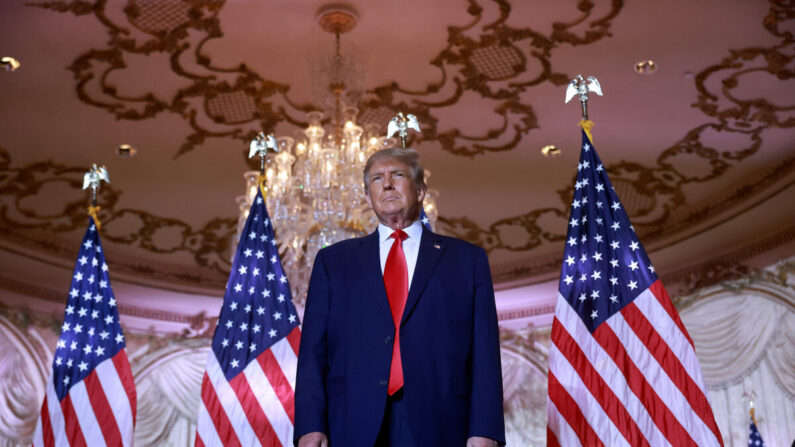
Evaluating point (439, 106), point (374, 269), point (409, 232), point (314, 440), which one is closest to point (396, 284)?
point (374, 269)

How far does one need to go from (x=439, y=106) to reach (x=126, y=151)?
2640 mm

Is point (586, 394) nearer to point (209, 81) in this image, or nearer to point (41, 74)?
point (209, 81)

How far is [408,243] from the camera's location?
272 cm

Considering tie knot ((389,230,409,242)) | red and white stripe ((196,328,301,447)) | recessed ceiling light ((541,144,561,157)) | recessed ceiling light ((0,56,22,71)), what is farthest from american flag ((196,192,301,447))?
recessed ceiling light ((541,144,561,157))

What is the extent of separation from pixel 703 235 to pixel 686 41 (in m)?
3.11

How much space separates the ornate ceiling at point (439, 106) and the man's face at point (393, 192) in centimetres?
289

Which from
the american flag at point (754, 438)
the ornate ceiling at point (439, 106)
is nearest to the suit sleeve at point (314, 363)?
the ornate ceiling at point (439, 106)

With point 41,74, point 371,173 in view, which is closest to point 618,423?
point 371,173

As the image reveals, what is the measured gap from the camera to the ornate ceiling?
5.50 m

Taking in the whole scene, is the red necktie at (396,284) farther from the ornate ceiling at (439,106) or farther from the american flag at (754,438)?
the american flag at (754,438)

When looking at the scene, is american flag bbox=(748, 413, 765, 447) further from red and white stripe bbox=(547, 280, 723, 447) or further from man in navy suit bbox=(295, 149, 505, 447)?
man in navy suit bbox=(295, 149, 505, 447)

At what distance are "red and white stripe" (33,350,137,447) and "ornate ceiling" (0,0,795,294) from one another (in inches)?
91.1

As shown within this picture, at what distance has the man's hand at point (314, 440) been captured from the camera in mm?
2400

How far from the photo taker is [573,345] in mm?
3383
